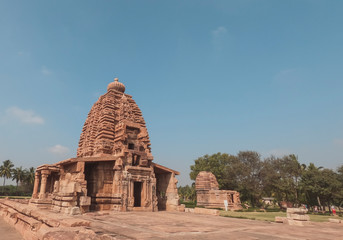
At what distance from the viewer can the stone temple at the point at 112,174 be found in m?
13.5

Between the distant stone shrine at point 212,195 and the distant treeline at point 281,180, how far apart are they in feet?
23.3

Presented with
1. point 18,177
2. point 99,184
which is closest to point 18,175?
point 18,177

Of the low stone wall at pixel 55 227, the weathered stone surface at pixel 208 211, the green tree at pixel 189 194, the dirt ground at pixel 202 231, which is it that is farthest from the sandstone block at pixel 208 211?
the green tree at pixel 189 194

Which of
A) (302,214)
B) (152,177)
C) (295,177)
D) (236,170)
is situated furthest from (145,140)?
(295,177)

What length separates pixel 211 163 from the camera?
46219mm

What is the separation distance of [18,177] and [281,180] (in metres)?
67.4

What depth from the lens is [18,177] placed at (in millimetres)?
61094

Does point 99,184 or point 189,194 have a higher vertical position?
point 99,184

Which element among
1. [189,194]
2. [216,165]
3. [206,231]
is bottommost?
[189,194]

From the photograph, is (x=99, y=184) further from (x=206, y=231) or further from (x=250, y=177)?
(x=250, y=177)

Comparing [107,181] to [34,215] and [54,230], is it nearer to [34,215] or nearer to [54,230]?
[34,215]

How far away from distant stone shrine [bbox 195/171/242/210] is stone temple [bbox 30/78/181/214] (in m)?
10.9

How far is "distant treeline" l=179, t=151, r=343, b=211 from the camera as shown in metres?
27.4

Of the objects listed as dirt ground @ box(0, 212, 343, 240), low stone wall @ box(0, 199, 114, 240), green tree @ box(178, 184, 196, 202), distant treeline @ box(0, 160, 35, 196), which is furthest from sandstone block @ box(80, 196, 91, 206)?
distant treeline @ box(0, 160, 35, 196)
